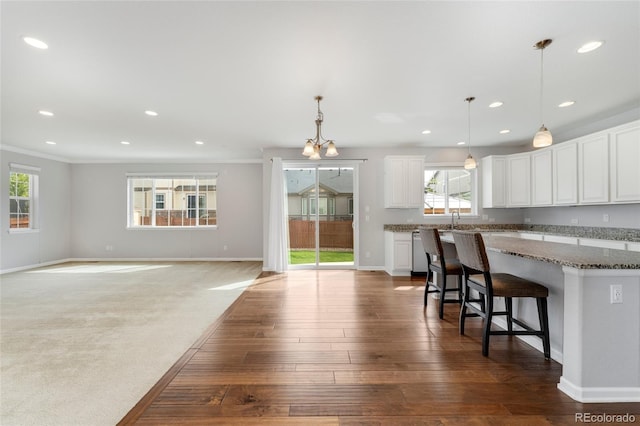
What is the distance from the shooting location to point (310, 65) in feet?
9.03

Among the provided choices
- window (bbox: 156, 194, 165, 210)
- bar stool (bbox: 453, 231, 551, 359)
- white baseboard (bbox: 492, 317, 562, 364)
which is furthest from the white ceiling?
window (bbox: 156, 194, 165, 210)

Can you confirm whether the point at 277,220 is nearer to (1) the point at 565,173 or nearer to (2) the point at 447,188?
(2) the point at 447,188

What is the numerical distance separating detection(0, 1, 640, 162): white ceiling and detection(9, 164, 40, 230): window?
209 centimetres

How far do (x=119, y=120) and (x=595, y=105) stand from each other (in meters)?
6.60

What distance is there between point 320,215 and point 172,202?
414 cm

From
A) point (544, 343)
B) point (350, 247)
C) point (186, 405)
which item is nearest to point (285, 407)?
point (186, 405)

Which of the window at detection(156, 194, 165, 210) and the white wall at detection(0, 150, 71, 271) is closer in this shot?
the white wall at detection(0, 150, 71, 271)

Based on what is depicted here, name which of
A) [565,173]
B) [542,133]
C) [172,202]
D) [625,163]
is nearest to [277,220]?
[172,202]

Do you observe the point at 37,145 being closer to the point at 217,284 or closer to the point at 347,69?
the point at 217,284

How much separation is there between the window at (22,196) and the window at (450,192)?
335 inches

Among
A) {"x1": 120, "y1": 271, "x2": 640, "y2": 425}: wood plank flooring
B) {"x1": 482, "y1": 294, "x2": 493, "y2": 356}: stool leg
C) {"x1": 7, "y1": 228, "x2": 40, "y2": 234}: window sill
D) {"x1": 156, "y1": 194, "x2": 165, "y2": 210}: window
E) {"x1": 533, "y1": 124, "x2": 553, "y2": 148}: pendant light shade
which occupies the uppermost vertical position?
{"x1": 533, "y1": 124, "x2": 553, "y2": 148}: pendant light shade

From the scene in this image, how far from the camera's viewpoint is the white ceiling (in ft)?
6.73

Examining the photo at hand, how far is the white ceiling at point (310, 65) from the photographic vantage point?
2053 mm

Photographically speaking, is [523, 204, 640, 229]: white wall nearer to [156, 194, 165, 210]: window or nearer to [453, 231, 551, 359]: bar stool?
[453, 231, 551, 359]: bar stool
